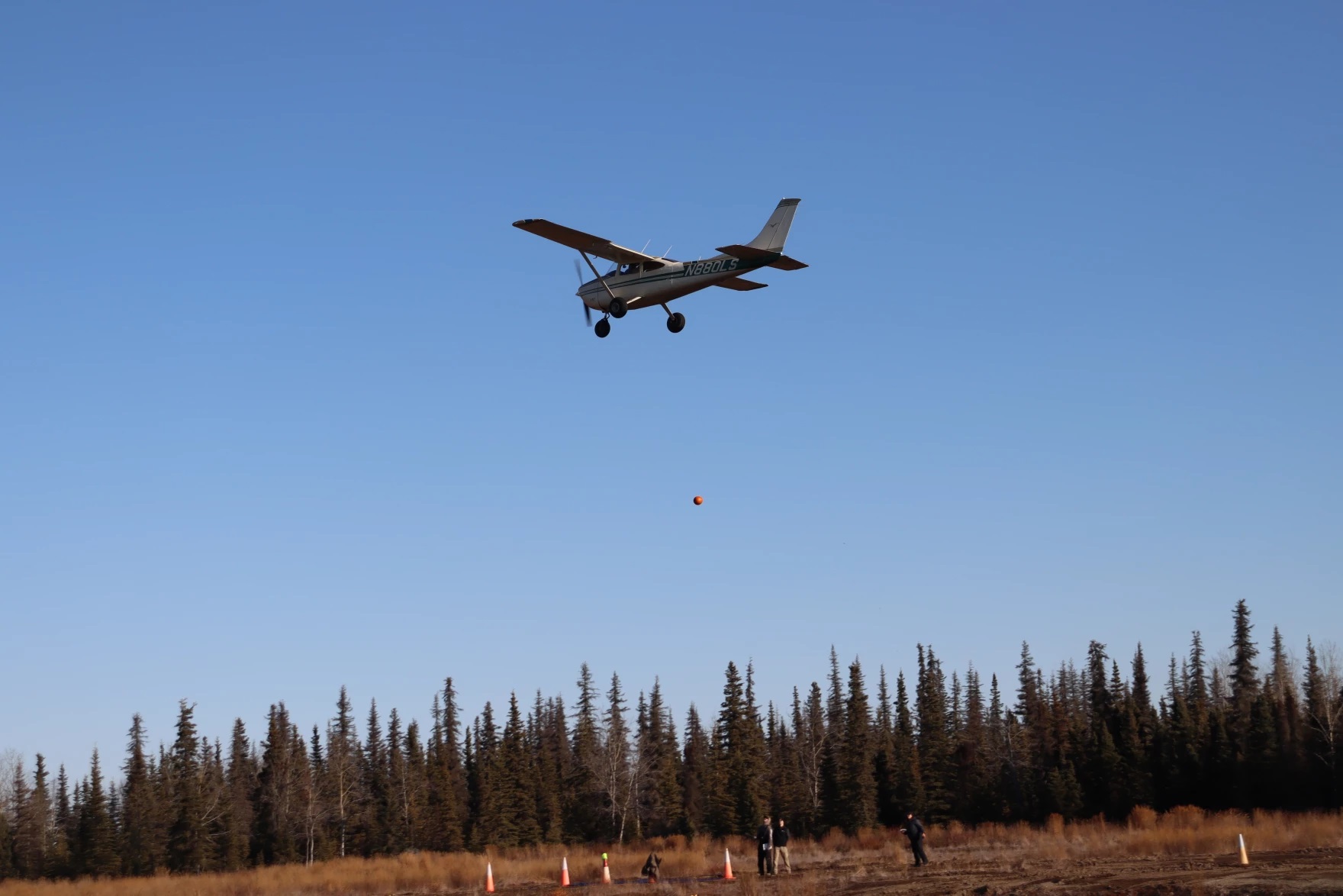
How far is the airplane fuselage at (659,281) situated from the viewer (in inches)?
1480

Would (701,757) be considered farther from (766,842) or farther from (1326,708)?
(766,842)

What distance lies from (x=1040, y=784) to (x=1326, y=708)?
55.6ft

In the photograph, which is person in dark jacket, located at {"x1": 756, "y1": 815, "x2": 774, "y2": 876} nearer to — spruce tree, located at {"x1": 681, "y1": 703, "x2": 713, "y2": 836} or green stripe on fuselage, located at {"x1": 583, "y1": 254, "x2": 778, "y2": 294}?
green stripe on fuselage, located at {"x1": 583, "y1": 254, "x2": 778, "y2": 294}

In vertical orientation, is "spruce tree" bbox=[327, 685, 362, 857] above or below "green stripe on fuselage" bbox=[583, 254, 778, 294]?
below

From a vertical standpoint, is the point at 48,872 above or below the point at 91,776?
below

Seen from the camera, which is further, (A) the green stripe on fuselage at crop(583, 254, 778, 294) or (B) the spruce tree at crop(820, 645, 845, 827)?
(B) the spruce tree at crop(820, 645, 845, 827)

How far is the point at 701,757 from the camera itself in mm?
102188

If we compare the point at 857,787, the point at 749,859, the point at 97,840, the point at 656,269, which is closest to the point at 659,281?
the point at 656,269

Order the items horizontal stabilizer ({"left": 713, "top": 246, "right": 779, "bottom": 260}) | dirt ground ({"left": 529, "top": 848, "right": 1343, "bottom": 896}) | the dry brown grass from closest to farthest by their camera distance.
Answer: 1. dirt ground ({"left": 529, "top": 848, "right": 1343, "bottom": 896})
2. horizontal stabilizer ({"left": 713, "top": 246, "right": 779, "bottom": 260})
3. the dry brown grass

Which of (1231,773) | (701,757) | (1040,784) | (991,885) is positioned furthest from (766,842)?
(701,757)

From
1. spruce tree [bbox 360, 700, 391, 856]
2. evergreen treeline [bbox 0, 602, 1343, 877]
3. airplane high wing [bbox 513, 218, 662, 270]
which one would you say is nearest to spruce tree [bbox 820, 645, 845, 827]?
evergreen treeline [bbox 0, 602, 1343, 877]

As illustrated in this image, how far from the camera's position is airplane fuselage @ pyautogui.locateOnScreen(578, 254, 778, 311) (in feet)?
123

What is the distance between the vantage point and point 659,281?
3869 cm

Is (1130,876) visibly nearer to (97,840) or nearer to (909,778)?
(909,778)
